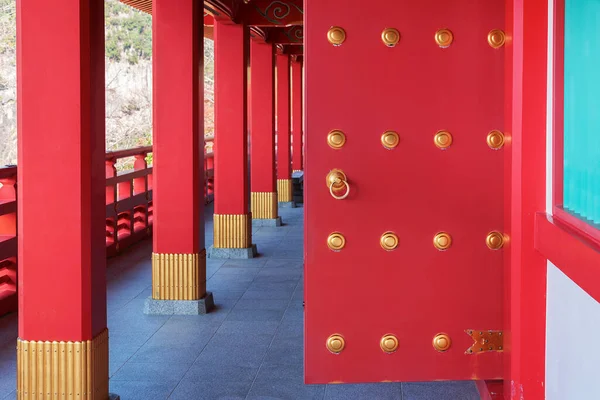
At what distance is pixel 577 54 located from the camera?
217 cm

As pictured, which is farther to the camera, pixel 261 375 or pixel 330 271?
pixel 261 375

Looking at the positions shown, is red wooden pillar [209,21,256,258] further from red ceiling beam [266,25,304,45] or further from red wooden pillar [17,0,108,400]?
red wooden pillar [17,0,108,400]

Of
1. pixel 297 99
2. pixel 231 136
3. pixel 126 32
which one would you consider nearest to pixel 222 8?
pixel 231 136

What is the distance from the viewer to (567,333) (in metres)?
2.30

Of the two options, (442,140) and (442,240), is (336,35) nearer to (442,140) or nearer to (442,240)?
(442,140)

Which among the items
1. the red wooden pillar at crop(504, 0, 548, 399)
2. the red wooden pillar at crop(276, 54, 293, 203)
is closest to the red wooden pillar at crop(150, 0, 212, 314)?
the red wooden pillar at crop(504, 0, 548, 399)

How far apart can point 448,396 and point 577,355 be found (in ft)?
6.05

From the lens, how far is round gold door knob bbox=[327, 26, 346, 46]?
2.95 meters

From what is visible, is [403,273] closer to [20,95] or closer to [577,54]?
[577,54]

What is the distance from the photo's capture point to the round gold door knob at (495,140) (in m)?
2.98

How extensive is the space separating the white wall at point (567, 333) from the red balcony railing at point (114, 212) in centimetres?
422

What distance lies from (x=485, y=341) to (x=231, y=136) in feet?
18.2

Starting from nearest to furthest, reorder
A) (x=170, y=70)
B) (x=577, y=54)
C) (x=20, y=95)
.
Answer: (x=577, y=54), (x=20, y=95), (x=170, y=70)

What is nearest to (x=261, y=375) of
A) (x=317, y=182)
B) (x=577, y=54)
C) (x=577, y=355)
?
(x=317, y=182)
